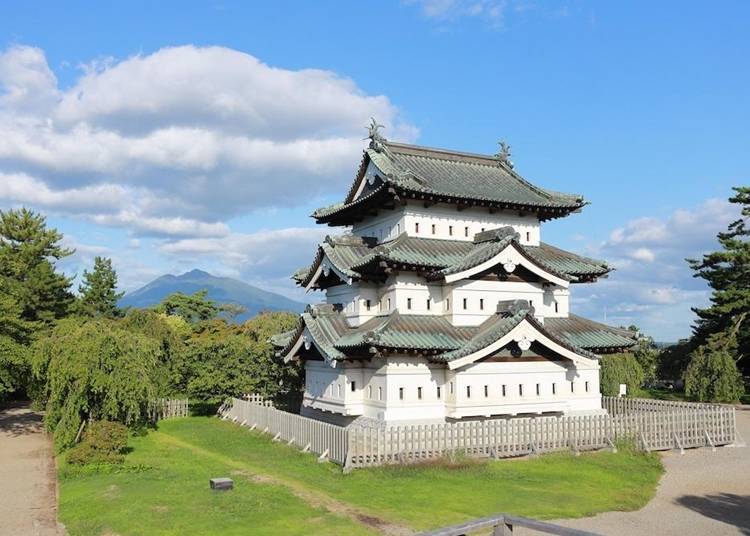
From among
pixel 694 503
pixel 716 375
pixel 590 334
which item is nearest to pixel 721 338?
pixel 716 375

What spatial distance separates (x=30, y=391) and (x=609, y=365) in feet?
116

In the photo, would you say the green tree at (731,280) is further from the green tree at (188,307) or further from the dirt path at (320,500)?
the green tree at (188,307)

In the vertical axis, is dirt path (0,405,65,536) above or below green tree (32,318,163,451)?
below

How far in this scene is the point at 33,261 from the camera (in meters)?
46.9

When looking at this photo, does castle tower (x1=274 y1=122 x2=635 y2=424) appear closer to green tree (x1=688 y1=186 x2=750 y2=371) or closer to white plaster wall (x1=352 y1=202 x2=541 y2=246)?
white plaster wall (x1=352 y1=202 x2=541 y2=246)

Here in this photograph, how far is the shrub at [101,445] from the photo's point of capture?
21.3 m

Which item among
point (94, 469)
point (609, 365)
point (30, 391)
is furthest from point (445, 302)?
point (609, 365)

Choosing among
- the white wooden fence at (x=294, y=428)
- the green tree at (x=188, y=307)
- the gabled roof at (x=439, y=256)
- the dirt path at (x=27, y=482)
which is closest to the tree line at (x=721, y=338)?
the gabled roof at (x=439, y=256)

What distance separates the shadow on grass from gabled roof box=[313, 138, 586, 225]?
14.2 m

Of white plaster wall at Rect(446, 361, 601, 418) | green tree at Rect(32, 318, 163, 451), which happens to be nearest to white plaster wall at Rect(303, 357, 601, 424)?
white plaster wall at Rect(446, 361, 601, 418)

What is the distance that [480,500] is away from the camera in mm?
16812

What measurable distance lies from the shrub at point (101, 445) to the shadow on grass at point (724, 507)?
59.0 ft

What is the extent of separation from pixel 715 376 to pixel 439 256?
24.1 m

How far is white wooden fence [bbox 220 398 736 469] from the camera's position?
20516 millimetres
